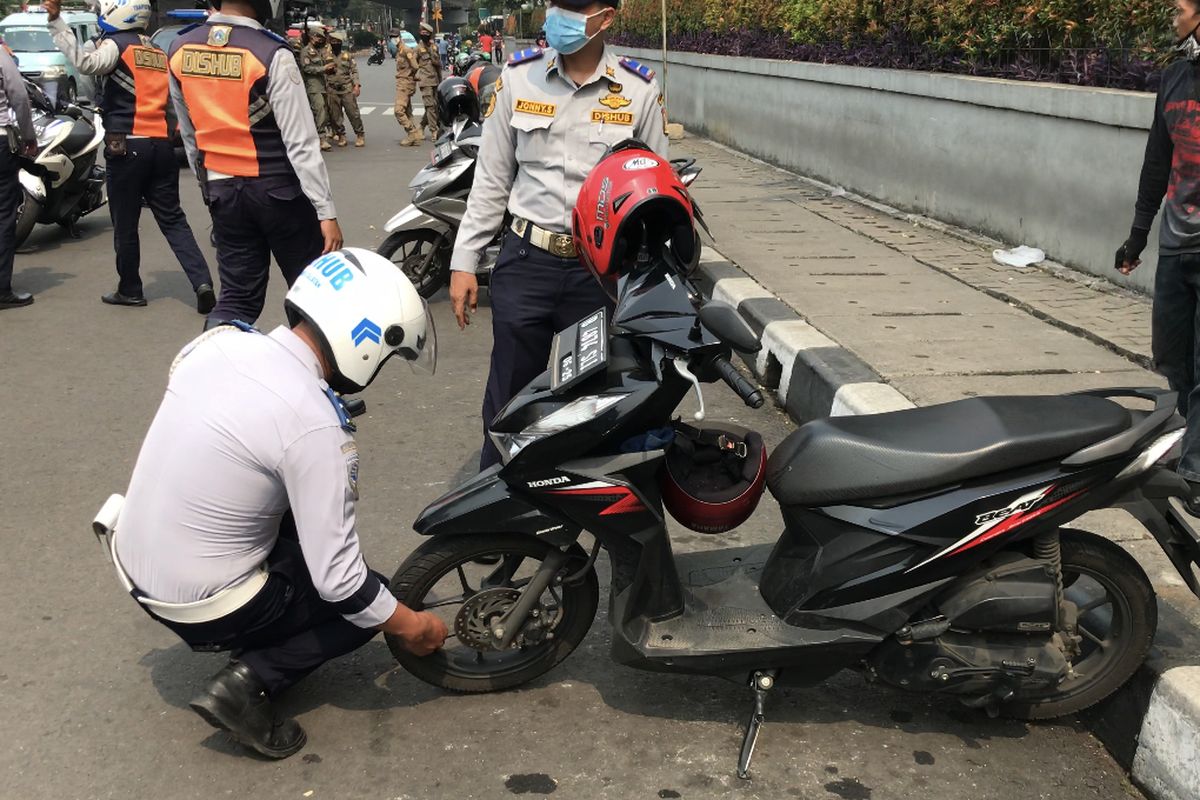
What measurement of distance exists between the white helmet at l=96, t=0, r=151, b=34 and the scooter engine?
6273 mm

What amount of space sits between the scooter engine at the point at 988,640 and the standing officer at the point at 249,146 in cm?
333

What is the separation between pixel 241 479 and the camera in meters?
2.61

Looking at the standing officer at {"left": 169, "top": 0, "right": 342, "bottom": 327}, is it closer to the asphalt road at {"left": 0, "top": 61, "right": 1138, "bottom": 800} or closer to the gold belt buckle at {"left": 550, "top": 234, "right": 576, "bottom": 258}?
the asphalt road at {"left": 0, "top": 61, "right": 1138, "bottom": 800}

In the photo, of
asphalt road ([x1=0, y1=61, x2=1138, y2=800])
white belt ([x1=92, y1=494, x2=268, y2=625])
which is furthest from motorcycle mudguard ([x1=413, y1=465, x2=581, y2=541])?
asphalt road ([x1=0, y1=61, x2=1138, y2=800])

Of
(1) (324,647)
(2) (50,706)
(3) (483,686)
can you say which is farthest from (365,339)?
(2) (50,706)

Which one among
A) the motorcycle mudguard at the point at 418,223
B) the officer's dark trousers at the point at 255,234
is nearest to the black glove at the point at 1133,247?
the officer's dark trousers at the point at 255,234

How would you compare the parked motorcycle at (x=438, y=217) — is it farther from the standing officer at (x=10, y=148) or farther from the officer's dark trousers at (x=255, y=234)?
the standing officer at (x=10, y=148)

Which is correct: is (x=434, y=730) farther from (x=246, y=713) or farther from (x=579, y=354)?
(x=579, y=354)

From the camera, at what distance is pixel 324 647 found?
9.77 feet

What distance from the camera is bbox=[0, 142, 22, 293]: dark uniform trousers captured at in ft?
23.4

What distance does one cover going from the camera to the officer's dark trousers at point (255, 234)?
5152 millimetres

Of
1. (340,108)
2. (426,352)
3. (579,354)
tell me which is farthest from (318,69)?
(579,354)

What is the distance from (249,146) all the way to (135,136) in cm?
230

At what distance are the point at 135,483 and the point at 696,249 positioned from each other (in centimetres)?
148
